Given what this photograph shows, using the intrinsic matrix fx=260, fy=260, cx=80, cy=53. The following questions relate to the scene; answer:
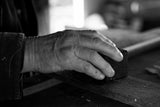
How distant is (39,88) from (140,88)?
1.07ft

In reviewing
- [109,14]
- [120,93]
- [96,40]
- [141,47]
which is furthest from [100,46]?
[109,14]

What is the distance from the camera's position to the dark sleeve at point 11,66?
690 mm

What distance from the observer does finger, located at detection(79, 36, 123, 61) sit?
671mm

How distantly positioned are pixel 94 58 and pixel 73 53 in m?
0.06

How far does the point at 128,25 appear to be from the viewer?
3766 mm

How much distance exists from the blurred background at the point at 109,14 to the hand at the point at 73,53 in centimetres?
261

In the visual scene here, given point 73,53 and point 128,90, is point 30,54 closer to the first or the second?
point 73,53

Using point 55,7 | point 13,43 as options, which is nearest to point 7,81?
point 13,43

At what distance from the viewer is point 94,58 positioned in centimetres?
67

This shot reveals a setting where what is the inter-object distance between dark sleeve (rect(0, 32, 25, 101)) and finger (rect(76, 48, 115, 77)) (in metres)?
0.16

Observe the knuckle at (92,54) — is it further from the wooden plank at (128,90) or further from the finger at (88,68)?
the wooden plank at (128,90)

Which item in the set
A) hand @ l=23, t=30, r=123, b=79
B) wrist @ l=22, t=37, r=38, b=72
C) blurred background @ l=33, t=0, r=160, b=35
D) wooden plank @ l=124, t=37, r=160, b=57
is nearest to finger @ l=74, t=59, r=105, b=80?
hand @ l=23, t=30, r=123, b=79

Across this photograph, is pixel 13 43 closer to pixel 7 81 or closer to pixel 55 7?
pixel 7 81

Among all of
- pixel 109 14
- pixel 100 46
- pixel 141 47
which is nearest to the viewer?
pixel 100 46
